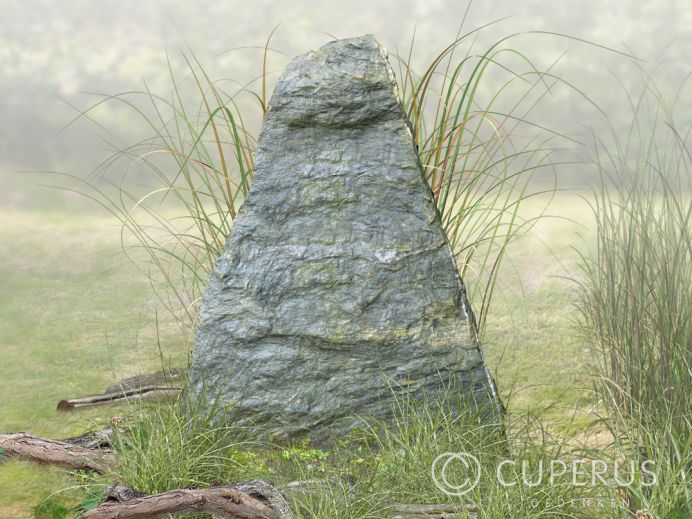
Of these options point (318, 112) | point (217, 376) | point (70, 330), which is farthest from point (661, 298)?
point (70, 330)

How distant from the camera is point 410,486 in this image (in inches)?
112

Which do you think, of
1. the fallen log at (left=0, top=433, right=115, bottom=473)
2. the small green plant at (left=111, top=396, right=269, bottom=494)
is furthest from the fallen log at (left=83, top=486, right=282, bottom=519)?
the fallen log at (left=0, top=433, right=115, bottom=473)

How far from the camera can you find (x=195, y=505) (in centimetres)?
281

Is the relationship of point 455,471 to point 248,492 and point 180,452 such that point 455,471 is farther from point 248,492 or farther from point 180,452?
point 180,452

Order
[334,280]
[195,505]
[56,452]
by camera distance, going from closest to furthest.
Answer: [195,505]
[334,280]
[56,452]

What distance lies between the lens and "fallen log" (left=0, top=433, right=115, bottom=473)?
3311 millimetres

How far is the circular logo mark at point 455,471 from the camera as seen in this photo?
276cm

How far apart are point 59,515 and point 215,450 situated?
2.13 ft

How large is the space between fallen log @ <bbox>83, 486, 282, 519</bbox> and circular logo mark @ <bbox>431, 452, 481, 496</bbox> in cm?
53

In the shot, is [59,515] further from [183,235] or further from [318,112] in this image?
[318,112]

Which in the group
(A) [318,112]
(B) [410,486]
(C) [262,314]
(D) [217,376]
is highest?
(A) [318,112]

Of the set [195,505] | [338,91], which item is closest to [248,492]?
[195,505]

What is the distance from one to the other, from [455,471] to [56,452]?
5.21ft

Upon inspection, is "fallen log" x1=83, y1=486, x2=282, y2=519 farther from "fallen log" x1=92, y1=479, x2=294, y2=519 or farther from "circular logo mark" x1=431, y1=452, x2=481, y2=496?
"circular logo mark" x1=431, y1=452, x2=481, y2=496
